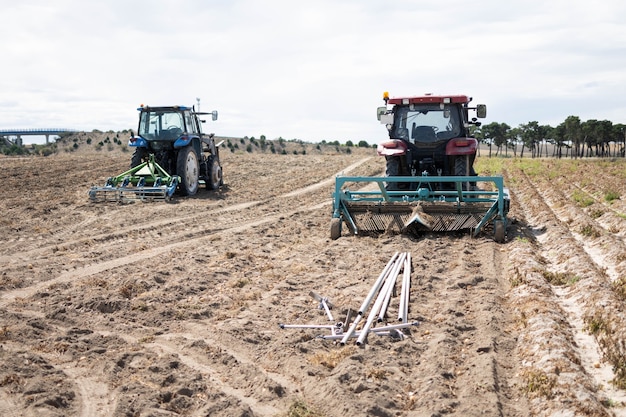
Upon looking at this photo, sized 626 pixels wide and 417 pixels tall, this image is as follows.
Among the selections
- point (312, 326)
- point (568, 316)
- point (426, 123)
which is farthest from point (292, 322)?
point (426, 123)

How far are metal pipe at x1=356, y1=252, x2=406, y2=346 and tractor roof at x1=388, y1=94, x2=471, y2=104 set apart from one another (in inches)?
137

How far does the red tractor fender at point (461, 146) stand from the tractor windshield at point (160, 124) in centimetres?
675

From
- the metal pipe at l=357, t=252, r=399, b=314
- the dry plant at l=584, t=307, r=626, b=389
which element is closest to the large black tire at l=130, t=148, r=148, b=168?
the metal pipe at l=357, t=252, r=399, b=314

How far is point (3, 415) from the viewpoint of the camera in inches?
135

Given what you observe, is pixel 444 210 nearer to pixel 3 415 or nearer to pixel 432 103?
pixel 432 103

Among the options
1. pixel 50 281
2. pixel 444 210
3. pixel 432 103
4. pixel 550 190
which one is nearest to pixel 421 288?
pixel 444 210

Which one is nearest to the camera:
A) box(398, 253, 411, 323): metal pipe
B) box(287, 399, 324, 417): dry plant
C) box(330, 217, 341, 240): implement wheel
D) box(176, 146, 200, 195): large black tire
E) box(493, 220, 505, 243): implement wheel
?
box(287, 399, 324, 417): dry plant

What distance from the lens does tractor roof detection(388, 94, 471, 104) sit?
9664mm

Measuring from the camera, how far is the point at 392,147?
9773 millimetres

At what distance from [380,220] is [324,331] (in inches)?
162

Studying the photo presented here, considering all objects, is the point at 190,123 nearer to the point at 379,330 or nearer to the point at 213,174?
the point at 213,174

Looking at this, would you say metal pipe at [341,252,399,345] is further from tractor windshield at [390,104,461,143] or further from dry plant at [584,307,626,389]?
tractor windshield at [390,104,461,143]

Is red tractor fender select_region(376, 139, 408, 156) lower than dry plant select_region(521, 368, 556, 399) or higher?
higher

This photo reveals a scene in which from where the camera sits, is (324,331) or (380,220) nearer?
(324,331)
